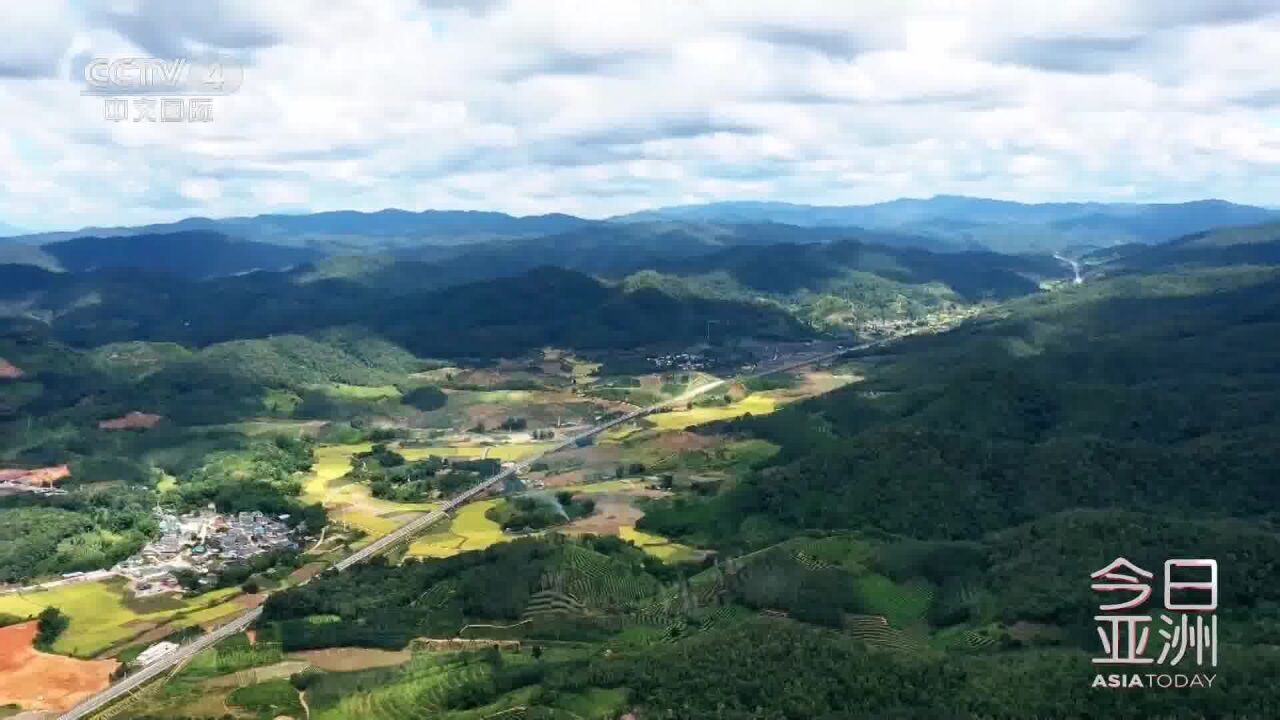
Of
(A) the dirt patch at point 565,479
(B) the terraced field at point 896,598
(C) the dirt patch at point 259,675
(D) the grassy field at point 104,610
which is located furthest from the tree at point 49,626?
(B) the terraced field at point 896,598

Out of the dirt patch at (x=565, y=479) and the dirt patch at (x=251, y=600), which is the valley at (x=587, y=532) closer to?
the dirt patch at (x=251, y=600)

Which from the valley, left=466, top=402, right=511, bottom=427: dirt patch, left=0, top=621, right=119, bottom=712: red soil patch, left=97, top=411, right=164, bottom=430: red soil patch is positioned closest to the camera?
the valley

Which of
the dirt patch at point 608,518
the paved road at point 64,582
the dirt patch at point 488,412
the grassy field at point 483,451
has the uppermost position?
the dirt patch at point 488,412

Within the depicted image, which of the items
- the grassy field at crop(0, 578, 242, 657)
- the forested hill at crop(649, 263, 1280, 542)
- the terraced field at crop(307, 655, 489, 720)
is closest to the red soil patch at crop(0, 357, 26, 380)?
the grassy field at crop(0, 578, 242, 657)

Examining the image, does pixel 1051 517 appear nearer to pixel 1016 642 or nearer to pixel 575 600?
pixel 1016 642

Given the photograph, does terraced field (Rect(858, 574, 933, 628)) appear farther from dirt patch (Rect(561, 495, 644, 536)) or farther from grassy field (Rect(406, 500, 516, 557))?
grassy field (Rect(406, 500, 516, 557))

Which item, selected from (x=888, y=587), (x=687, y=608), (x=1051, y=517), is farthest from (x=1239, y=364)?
(x=687, y=608)

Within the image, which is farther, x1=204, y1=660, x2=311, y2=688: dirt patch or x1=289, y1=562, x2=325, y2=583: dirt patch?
x1=289, y1=562, x2=325, y2=583: dirt patch
